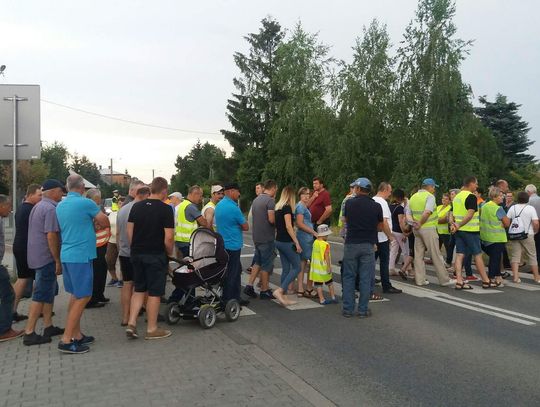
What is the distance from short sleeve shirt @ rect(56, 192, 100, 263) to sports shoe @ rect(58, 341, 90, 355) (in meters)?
0.92

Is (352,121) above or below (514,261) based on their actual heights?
above

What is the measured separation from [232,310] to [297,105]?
33.4 meters

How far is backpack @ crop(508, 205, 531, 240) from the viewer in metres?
10.3

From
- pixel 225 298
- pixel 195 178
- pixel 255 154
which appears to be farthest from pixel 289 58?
pixel 195 178

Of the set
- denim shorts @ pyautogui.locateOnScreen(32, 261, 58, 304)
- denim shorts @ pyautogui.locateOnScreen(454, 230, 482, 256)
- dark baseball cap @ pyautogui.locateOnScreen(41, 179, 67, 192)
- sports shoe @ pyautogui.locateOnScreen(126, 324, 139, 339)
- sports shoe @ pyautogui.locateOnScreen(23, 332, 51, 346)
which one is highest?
dark baseball cap @ pyautogui.locateOnScreen(41, 179, 67, 192)

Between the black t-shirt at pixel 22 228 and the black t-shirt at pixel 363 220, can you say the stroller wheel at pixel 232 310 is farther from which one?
the black t-shirt at pixel 22 228

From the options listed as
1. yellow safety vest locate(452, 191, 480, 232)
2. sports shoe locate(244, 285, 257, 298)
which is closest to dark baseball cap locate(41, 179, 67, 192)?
sports shoe locate(244, 285, 257, 298)

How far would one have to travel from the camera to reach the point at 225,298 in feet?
24.8

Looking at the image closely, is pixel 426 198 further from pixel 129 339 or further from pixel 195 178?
pixel 195 178

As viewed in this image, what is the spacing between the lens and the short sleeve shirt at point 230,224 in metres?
7.76

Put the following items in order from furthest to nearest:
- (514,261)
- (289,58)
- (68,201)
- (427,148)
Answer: (289,58) < (427,148) < (514,261) < (68,201)

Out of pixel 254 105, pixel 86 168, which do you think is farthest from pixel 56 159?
pixel 254 105

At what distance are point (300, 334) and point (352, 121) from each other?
26.9m

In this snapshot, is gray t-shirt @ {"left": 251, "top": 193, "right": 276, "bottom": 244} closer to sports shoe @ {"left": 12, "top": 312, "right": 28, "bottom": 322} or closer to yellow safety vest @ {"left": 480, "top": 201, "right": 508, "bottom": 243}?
sports shoe @ {"left": 12, "top": 312, "right": 28, "bottom": 322}
